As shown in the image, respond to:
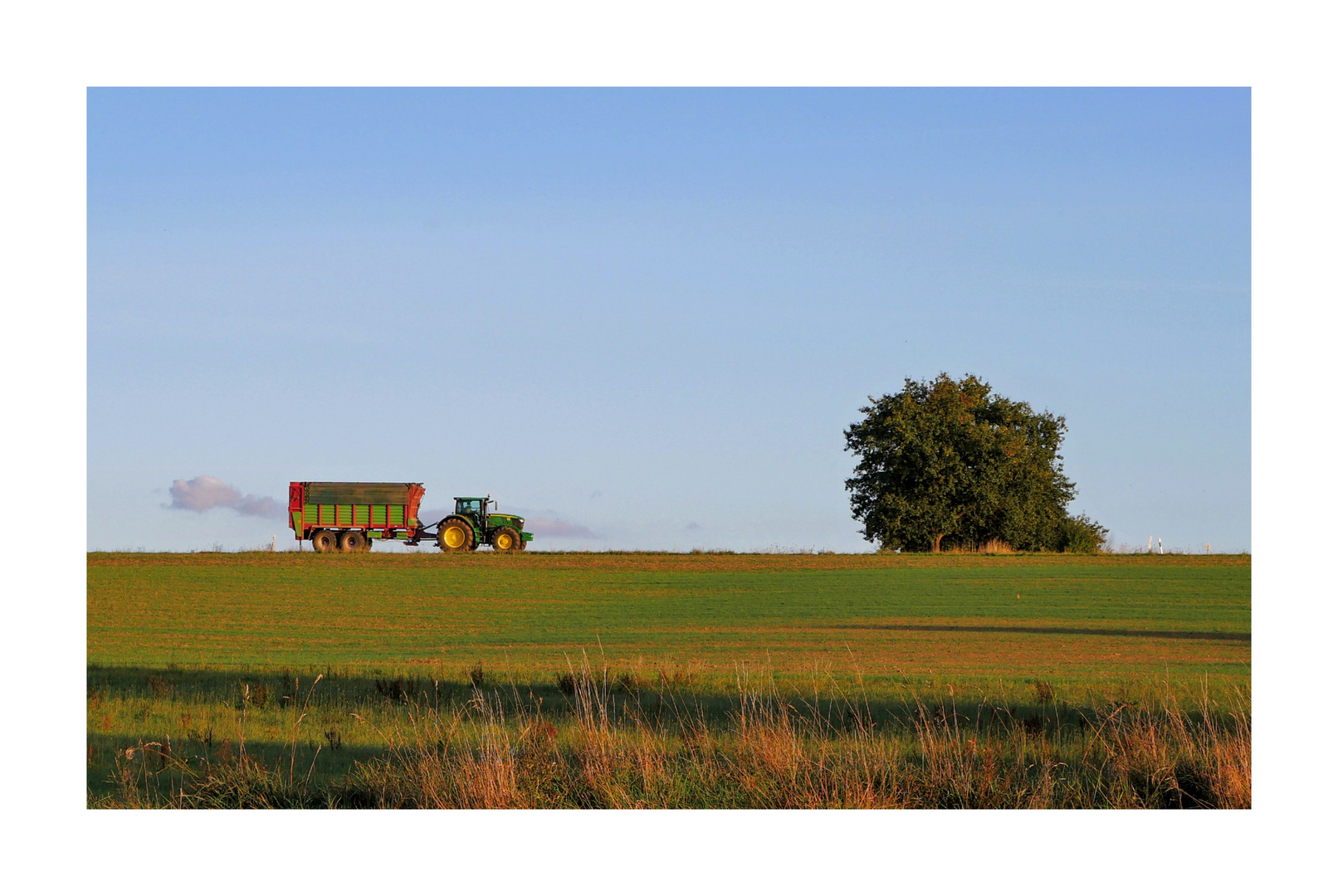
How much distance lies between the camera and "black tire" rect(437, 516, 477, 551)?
174 ft

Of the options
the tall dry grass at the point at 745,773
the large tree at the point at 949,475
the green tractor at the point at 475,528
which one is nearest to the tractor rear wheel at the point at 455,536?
the green tractor at the point at 475,528

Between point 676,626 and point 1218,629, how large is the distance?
12944mm

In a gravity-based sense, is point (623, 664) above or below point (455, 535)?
below

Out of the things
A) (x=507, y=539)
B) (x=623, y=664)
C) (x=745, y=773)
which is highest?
(x=745, y=773)

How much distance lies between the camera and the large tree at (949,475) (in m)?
67.8

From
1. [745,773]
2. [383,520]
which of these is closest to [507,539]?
[383,520]

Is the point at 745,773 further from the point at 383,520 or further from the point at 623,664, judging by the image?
the point at 383,520

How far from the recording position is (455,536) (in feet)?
175

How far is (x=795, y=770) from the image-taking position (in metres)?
11.4

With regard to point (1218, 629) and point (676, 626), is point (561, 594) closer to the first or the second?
point (676, 626)

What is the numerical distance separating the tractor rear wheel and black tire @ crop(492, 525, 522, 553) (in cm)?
113

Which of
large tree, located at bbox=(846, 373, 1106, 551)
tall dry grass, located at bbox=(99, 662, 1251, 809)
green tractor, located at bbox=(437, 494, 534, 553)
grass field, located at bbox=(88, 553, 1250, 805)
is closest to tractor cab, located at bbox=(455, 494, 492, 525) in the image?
green tractor, located at bbox=(437, 494, 534, 553)

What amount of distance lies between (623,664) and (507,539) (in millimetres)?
31531

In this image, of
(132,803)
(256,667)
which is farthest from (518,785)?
(256,667)
